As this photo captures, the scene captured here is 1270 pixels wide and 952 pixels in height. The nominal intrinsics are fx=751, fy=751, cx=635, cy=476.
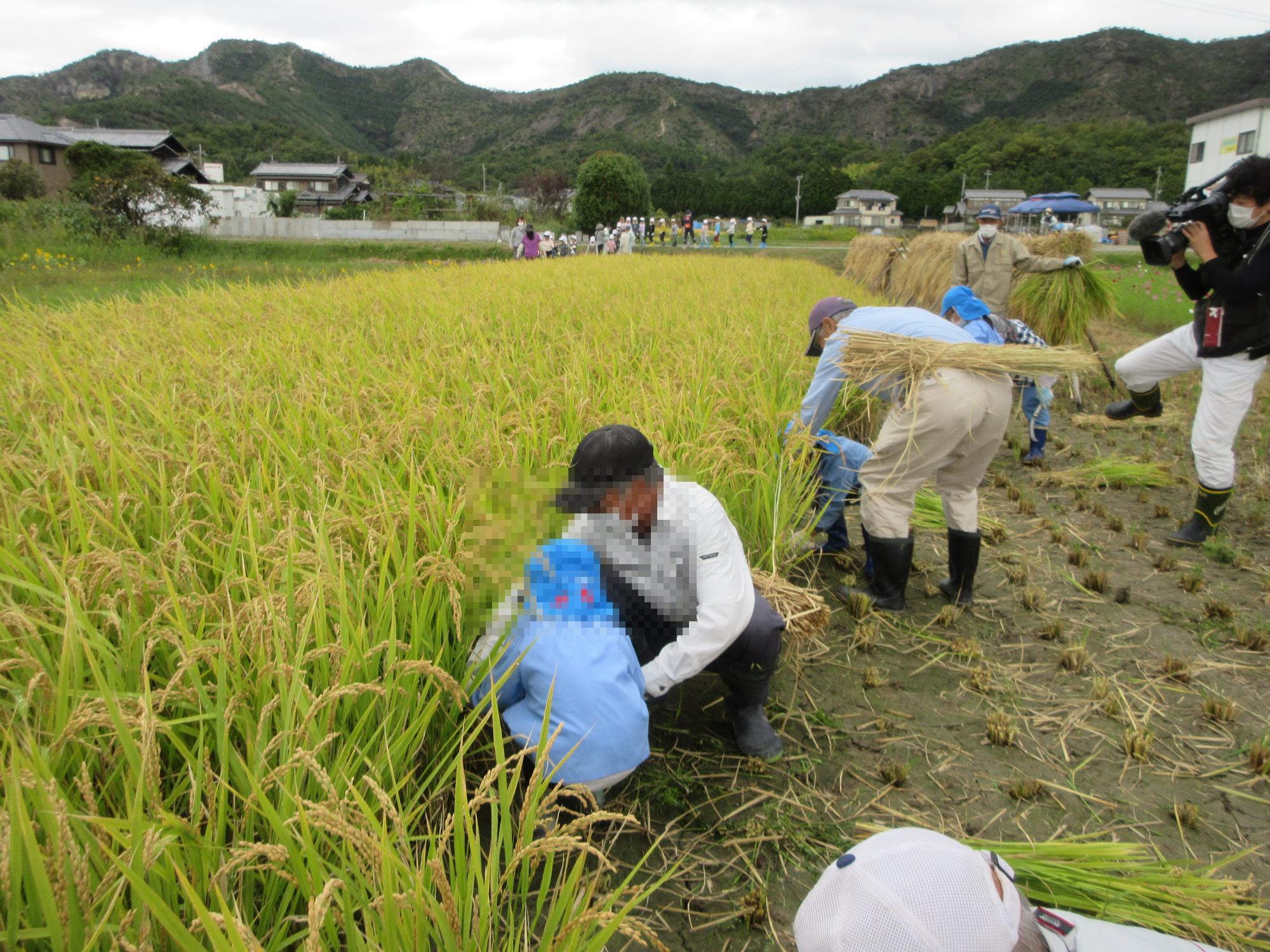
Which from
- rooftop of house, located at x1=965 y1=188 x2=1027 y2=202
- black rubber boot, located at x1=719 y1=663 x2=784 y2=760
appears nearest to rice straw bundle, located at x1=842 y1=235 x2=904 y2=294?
Answer: black rubber boot, located at x1=719 y1=663 x2=784 y2=760

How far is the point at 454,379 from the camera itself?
10.3 ft

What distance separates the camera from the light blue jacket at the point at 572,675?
145 centimetres

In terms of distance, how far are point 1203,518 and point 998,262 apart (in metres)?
3.02

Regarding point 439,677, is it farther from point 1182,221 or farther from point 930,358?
point 1182,221

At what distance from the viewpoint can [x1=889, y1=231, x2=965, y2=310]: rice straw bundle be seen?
8.16m

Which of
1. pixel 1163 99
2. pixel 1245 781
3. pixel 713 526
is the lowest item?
pixel 1245 781

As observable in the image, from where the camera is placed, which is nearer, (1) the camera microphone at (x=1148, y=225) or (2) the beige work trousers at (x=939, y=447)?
(2) the beige work trousers at (x=939, y=447)

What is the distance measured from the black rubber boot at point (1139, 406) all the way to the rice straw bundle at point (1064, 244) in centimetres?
312

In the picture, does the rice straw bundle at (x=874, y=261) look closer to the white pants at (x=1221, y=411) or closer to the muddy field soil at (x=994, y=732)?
the white pants at (x=1221, y=411)

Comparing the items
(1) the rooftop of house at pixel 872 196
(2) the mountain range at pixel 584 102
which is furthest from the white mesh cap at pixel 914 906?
(2) the mountain range at pixel 584 102

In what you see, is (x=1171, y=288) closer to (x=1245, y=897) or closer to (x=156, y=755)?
(x=1245, y=897)

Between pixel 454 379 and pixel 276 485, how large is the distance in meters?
1.22

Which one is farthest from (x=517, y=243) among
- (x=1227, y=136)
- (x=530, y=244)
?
(x=1227, y=136)

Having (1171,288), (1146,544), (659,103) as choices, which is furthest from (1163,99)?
(1146,544)
